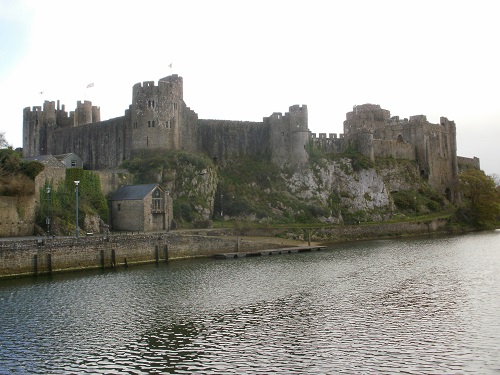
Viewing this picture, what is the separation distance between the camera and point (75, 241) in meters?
30.5

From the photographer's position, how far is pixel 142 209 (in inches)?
1567

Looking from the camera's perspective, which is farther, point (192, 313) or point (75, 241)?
point (75, 241)

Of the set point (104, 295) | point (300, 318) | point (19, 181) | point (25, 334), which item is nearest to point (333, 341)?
point (300, 318)

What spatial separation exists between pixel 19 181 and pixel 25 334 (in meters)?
18.9

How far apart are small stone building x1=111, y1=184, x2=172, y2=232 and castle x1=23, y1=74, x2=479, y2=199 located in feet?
29.0

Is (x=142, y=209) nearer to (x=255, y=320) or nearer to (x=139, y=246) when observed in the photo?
(x=139, y=246)

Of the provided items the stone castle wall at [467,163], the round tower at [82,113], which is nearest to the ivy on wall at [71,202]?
the round tower at [82,113]

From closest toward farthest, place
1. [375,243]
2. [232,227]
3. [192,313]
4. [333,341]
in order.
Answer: [333,341]
[192,313]
[232,227]
[375,243]

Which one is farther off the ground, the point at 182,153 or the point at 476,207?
the point at 182,153

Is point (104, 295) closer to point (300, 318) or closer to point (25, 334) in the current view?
point (25, 334)

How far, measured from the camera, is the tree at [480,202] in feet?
207

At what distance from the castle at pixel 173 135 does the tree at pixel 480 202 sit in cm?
621

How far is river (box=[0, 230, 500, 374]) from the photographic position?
14555 millimetres

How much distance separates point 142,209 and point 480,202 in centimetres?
4168
